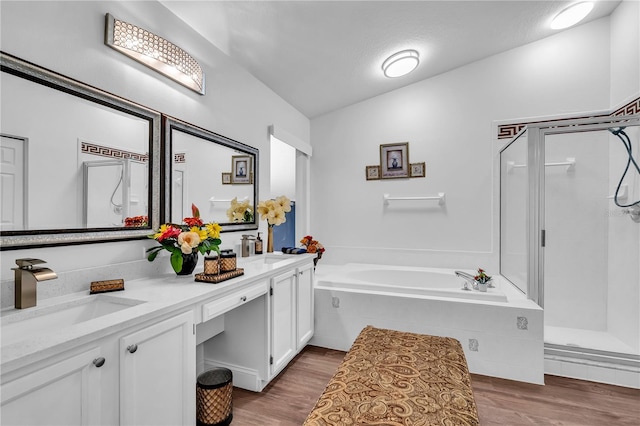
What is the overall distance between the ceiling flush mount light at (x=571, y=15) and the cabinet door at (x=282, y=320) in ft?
10.3

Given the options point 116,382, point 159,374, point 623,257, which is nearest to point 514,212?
point 623,257

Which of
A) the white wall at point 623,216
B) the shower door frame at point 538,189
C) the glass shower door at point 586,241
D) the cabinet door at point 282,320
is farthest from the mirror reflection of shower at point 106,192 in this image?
the white wall at point 623,216

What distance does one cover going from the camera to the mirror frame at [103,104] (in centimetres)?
111

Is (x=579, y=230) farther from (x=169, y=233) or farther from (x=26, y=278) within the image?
(x=26, y=278)

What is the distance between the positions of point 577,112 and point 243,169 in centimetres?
315

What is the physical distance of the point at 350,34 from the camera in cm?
235

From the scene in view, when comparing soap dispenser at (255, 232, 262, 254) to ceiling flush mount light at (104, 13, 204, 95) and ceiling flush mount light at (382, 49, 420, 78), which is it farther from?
ceiling flush mount light at (382, 49, 420, 78)

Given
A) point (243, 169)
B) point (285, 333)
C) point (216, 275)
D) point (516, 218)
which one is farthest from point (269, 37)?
point (516, 218)

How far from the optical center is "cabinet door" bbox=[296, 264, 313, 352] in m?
2.33

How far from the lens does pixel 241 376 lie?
6.57ft

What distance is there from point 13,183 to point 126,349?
733 millimetres

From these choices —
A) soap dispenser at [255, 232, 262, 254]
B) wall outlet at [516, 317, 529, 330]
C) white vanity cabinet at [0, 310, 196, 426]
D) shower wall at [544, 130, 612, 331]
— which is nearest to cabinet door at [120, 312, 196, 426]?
white vanity cabinet at [0, 310, 196, 426]

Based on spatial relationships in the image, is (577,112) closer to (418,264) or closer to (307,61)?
(418,264)

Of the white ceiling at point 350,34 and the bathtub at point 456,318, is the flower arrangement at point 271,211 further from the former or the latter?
the white ceiling at point 350,34
